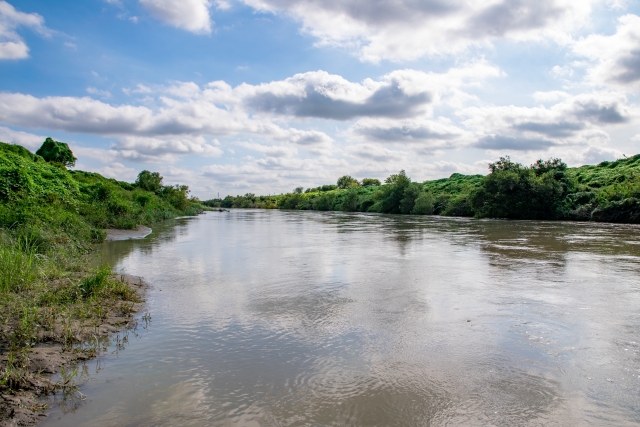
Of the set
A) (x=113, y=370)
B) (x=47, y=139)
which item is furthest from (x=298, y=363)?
(x=47, y=139)

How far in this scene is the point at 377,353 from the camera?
6.23 metres

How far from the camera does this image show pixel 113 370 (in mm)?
5520

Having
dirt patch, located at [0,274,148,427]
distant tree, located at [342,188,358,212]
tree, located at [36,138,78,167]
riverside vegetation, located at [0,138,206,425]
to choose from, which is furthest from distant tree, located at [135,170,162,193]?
dirt patch, located at [0,274,148,427]

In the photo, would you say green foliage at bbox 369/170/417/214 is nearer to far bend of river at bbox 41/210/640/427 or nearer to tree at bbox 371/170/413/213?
tree at bbox 371/170/413/213

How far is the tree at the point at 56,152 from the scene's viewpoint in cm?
5143

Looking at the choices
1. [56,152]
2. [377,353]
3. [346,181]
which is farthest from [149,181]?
[346,181]

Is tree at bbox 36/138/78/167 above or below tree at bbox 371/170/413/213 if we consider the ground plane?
above

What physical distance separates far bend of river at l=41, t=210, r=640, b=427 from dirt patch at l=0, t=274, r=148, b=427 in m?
0.25

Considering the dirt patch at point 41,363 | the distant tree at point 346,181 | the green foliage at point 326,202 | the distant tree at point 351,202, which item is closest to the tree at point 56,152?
the dirt patch at point 41,363

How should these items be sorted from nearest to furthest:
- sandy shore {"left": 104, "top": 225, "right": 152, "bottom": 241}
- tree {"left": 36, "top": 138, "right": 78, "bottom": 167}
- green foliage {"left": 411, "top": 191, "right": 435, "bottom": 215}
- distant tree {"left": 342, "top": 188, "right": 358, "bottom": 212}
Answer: sandy shore {"left": 104, "top": 225, "right": 152, "bottom": 241} → tree {"left": 36, "top": 138, "right": 78, "bottom": 167} → green foliage {"left": 411, "top": 191, "right": 435, "bottom": 215} → distant tree {"left": 342, "top": 188, "right": 358, "bottom": 212}

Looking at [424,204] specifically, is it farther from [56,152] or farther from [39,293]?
[39,293]

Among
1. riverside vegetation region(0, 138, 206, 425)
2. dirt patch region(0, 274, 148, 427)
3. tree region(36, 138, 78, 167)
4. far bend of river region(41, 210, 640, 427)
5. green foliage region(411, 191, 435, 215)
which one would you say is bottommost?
far bend of river region(41, 210, 640, 427)

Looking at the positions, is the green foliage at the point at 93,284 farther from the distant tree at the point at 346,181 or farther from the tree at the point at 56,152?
the distant tree at the point at 346,181

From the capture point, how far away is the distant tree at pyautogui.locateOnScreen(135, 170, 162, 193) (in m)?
64.0
